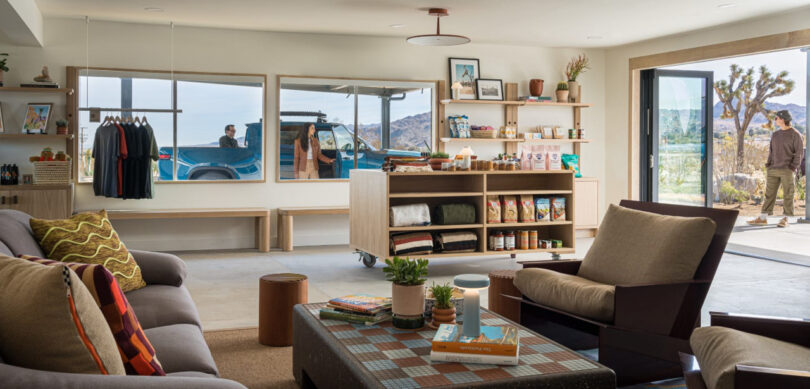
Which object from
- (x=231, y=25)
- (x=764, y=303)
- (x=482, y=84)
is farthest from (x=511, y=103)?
(x=764, y=303)

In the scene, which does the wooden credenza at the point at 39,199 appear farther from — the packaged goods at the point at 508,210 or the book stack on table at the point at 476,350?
the book stack on table at the point at 476,350

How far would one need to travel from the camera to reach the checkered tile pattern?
2113mm

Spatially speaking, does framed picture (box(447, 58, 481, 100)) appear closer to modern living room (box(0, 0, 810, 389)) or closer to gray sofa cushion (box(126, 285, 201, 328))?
modern living room (box(0, 0, 810, 389))

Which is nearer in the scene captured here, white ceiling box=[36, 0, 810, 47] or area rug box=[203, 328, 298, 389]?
area rug box=[203, 328, 298, 389]

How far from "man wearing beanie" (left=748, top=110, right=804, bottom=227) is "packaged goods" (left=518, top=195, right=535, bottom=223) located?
4984 mm

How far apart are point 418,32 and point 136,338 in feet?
21.7

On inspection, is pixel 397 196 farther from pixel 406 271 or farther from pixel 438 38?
pixel 406 271

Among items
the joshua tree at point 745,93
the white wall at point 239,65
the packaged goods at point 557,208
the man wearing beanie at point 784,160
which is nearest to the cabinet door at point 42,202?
the white wall at point 239,65

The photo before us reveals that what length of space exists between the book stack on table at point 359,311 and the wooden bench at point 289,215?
477cm

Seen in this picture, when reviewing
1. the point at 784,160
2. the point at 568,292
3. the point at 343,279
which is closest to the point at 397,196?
the point at 343,279

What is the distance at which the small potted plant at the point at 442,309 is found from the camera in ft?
8.90

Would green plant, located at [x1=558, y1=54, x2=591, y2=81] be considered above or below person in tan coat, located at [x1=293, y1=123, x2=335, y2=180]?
above

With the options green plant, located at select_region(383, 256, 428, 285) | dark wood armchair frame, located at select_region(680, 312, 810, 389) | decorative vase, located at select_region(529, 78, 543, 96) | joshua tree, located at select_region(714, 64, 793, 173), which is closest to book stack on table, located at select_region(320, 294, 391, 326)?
green plant, located at select_region(383, 256, 428, 285)

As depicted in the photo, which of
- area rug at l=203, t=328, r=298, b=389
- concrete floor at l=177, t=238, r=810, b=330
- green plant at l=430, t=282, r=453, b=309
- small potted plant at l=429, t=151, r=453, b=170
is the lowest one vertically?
area rug at l=203, t=328, r=298, b=389
